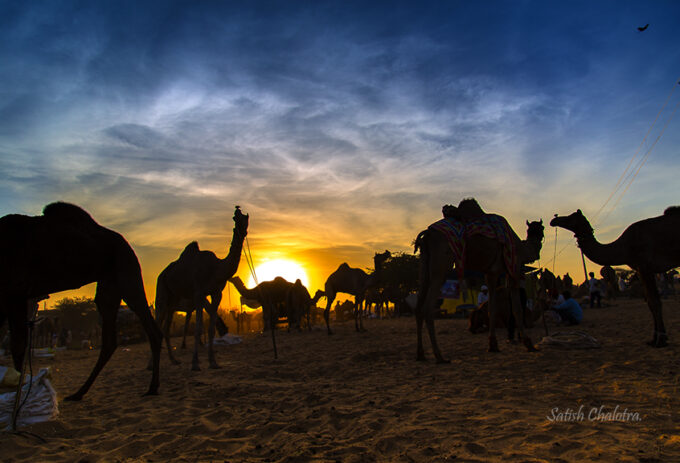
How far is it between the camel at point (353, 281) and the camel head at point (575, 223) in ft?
34.2

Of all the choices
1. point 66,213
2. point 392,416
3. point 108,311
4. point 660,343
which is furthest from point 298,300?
point 392,416

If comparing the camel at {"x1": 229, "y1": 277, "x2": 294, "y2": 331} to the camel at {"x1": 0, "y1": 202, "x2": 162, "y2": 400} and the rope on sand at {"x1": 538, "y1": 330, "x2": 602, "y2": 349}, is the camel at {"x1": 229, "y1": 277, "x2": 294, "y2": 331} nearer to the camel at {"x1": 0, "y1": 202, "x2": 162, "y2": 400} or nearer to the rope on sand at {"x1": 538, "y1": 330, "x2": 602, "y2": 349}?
the rope on sand at {"x1": 538, "y1": 330, "x2": 602, "y2": 349}

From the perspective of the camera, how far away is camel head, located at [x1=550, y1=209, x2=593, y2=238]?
8.60 metres

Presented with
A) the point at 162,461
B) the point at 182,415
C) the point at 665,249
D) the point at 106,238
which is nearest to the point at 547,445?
the point at 162,461

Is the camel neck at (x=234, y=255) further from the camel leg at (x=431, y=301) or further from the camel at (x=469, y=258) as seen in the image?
the camel leg at (x=431, y=301)

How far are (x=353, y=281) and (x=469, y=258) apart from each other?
431 inches

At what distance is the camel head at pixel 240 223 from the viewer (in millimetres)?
9039

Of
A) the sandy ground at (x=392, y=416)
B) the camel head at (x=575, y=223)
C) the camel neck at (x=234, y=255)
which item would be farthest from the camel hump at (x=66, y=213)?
the camel head at (x=575, y=223)

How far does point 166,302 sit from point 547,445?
9.12 m

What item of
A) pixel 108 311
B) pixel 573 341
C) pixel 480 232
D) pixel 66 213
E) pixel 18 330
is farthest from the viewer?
pixel 480 232

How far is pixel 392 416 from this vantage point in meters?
3.81

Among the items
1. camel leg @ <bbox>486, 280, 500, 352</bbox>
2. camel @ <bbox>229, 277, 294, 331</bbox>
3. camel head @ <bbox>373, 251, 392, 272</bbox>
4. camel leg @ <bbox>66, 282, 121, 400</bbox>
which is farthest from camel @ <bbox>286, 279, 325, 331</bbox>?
camel leg @ <bbox>66, 282, 121, 400</bbox>

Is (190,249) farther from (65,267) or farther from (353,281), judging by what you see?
(353,281)

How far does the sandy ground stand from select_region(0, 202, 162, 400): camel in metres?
1.03
